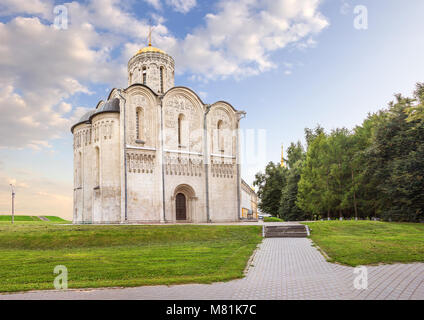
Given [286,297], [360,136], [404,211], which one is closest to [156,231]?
[286,297]

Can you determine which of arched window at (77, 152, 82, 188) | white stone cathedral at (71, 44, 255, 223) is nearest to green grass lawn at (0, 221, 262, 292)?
white stone cathedral at (71, 44, 255, 223)

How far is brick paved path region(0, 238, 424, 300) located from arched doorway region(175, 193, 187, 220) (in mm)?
21787

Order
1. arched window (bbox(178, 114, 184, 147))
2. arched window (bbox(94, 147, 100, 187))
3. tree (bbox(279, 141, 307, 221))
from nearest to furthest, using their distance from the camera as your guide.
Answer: arched window (bbox(94, 147, 100, 187)) < arched window (bbox(178, 114, 184, 147)) < tree (bbox(279, 141, 307, 221))

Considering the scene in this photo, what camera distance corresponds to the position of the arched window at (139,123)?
3020 cm

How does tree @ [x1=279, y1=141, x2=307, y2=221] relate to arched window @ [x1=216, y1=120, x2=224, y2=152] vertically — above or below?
below

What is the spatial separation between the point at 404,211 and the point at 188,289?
1095 inches

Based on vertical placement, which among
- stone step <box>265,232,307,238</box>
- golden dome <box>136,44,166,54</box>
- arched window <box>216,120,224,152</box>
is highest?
golden dome <box>136,44,166,54</box>

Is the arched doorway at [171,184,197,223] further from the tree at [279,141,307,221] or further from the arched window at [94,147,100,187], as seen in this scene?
the tree at [279,141,307,221]

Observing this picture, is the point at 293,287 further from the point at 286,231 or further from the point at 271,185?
the point at 271,185

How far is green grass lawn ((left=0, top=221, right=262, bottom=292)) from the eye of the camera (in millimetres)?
9078

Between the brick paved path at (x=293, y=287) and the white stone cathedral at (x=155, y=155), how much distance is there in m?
19.7

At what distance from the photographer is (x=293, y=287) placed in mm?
7965

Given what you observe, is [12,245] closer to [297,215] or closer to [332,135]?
[332,135]

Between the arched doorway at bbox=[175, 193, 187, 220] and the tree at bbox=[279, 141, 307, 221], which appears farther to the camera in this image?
the tree at bbox=[279, 141, 307, 221]
